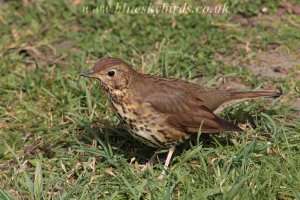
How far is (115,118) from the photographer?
258 inches

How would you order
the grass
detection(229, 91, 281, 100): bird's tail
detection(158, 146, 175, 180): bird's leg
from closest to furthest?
the grass < detection(158, 146, 175, 180): bird's leg < detection(229, 91, 281, 100): bird's tail

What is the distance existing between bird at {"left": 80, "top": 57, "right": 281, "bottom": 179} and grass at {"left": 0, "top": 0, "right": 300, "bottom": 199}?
0.72 feet

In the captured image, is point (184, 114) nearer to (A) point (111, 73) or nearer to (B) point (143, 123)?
(B) point (143, 123)

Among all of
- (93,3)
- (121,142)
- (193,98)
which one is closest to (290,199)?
(193,98)

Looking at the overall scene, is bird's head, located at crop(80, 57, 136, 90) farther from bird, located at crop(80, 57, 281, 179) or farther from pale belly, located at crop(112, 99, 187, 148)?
pale belly, located at crop(112, 99, 187, 148)

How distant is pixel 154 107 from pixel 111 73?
466 millimetres

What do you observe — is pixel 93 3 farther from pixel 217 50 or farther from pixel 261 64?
pixel 261 64

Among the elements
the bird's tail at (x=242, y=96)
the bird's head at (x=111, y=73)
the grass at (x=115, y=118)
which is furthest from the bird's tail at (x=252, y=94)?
the bird's head at (x=111, y=73)

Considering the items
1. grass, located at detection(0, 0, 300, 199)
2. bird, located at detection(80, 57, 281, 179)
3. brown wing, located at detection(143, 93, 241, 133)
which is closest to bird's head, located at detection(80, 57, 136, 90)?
bird, located at detection(80, 57, 281, 179)

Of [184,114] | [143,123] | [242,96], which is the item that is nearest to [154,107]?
[143,123]

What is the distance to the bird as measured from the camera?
18.6 feet

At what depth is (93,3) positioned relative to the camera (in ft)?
27.7

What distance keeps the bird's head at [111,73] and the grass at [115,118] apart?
0.65 m

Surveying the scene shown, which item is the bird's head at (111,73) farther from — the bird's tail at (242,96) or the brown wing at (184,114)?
the bird's tail at (242,96)
